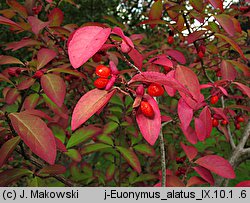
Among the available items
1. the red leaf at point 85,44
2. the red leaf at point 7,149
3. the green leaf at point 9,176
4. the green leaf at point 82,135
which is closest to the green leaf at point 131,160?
the green leaf at point 82,135

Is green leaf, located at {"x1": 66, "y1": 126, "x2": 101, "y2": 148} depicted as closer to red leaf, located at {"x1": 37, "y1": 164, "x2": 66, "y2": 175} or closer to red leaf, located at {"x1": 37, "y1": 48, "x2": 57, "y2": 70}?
red leaf, located at {"x1": 37, "y1": 164, "x2": 66, "y2": 175}

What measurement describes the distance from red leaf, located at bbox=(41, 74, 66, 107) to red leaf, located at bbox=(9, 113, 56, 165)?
8.3 inches

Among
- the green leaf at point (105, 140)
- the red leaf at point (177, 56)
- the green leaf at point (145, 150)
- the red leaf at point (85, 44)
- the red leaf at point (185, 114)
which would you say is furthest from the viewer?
the green leaf at point (145, 150)

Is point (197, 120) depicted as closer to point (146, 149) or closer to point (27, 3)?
point (146, 149)

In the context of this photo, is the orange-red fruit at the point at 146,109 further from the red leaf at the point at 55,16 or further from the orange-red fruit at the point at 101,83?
the red leaf at the point at 55,16

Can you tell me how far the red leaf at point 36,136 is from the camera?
0.81 metres

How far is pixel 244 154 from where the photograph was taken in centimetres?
151

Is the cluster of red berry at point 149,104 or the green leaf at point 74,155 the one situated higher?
the cluster of red berry at point 149,104

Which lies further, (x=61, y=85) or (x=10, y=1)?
(x=10, y=1)

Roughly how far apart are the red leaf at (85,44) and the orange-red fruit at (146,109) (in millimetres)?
177

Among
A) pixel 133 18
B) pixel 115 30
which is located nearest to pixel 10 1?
pixel 115 30

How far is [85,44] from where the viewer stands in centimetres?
64

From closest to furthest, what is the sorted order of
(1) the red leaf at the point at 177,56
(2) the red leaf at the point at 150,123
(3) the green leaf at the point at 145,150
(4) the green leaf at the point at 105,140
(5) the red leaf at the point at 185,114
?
(2) the red leaf at the point at 150,123, (5) the red leaf at the point at 185,114, (1) the red leaf at the point at 177,56, (4) the green leaf at the point at 105,140, (3) the green leaf at the point at 145,150
